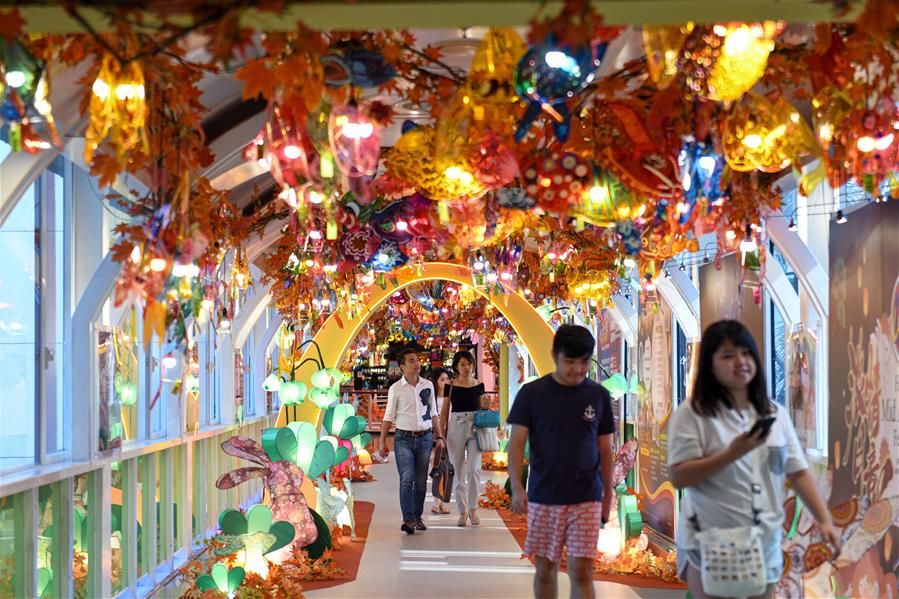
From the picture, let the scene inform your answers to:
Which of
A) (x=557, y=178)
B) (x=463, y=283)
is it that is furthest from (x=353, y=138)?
(x=463, y=283)

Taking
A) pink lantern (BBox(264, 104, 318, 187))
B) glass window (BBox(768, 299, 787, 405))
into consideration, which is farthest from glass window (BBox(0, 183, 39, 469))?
glass window (BBox(768, 299, 787, 405))

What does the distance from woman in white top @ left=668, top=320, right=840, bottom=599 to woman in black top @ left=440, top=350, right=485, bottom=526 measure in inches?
288

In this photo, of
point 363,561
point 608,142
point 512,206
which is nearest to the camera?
point 608,142

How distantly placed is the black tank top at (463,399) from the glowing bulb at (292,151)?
23.5 feet

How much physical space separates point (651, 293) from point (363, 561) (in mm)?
3175

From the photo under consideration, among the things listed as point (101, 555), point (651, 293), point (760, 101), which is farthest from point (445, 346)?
point (760, 101)

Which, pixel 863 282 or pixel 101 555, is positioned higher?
pixel 863 282

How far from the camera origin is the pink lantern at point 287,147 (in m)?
4.18

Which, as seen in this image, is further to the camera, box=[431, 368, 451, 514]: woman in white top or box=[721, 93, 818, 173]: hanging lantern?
box=[431, 368, 451, 514]: woman in white top

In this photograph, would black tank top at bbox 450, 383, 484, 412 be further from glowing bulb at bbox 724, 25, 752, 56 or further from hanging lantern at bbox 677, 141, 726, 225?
glowing bulb at bbox 724, 25, 752, 56

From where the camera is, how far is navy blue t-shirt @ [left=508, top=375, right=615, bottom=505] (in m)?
5.11

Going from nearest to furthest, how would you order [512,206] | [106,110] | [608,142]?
[106,110] → [608,142] → [512,206]

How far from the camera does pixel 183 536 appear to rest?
948 cm

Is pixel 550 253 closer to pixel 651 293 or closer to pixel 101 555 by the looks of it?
pixel 651 293
